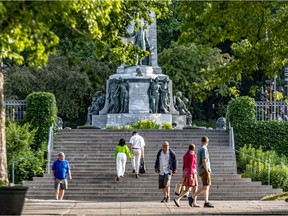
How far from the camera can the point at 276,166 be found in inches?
1388

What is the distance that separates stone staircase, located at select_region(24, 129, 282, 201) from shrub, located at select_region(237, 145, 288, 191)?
61cm

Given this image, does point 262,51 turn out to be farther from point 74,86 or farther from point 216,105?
point 216,105

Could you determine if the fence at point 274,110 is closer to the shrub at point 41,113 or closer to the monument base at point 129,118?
the monument base at point 129,118

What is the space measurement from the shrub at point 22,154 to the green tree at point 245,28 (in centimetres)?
1058

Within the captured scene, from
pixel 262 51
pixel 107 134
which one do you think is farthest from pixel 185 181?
pixel 107 134

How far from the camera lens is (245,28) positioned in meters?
25.3

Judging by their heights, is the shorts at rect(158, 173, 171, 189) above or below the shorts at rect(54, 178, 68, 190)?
above

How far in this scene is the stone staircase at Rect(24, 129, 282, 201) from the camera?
31.3 metres

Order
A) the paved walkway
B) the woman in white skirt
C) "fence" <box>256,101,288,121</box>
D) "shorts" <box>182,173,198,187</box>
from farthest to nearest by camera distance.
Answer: "fence" <box>256,101,288,121</box>
the woman in white skirt
"shorts" <box>182,173,198,187</box>
the paved walkway

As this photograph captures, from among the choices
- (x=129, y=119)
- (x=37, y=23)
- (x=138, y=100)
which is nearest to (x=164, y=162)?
(x=37, y=23)

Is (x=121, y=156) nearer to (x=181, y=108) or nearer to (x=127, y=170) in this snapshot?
(x=127, y=170)

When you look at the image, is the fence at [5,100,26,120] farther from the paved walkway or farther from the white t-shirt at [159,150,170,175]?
the white t-shirt at [159,150,170,175]

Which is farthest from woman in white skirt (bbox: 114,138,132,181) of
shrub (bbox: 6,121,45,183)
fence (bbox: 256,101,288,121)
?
fence (bbox: 256,101,288,121)

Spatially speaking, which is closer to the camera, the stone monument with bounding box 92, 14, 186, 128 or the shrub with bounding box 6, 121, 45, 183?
the shrub with bounding box 6, 121, 45, 183
